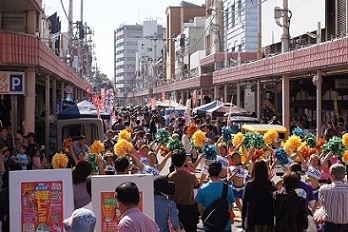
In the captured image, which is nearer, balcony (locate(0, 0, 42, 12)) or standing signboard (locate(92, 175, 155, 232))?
standing signboard (locate(92, 175, 155, 232))

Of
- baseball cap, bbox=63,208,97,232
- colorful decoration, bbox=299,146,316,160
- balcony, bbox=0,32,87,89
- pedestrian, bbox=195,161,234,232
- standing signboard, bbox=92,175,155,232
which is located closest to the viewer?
baseball cap, bbox=63,208,97,232

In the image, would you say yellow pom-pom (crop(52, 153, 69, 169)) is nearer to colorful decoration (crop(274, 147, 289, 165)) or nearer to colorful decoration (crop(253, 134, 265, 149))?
colorful decoration (crop(274, 147, 289, 165))

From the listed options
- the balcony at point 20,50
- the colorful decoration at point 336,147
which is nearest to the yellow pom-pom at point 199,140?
the colorful decoration at point 336,147

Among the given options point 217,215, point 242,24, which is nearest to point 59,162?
point 217,215

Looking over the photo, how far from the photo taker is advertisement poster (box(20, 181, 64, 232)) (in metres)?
7.63

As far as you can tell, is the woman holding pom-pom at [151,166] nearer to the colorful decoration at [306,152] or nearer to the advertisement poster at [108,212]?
the advertisement poster at [108,212]

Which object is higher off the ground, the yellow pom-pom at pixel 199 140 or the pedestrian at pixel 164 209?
the yellow pom-pom at pixel 199 140

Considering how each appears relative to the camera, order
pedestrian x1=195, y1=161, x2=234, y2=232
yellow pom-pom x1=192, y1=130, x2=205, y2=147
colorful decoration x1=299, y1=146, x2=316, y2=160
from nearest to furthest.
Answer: pedestrian x1=195, y1=161, x2=234, y2=232 < colorful decoration x1=299, y1=146, x2=316, y2=160 < yellow pom-pom x1=192, y1=130, x2=205, y2=147

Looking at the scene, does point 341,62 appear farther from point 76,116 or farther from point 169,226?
point 169,226

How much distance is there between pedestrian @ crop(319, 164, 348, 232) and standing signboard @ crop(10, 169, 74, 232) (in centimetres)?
328

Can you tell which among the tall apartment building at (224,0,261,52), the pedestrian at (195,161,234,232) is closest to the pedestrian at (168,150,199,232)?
the pedestrian at (195,161,234,232)

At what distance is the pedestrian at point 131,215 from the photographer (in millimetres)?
5617

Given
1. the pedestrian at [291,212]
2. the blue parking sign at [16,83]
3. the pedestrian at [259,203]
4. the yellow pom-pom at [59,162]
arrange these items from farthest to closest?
the blue parking sign at [16,83] → the yellow pom-pom at [59,162] → the pedestrian at [259,203] → the pedestrian at [291,212]

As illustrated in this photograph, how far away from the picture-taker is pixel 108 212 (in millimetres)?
7273
